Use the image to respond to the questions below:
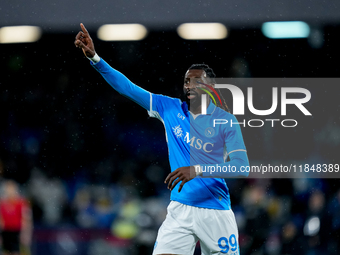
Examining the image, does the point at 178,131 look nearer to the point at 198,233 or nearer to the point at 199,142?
the point at 199,142

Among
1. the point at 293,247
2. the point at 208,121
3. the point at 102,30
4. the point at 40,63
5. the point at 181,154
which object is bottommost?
the point at 293,247

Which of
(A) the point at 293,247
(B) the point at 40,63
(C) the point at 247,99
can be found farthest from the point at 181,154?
(B) the point at 40,63

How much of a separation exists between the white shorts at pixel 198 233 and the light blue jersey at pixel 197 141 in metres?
0.06

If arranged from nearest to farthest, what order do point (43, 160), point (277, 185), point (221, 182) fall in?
point (221, 182), point (277, 185), point (43, 160)

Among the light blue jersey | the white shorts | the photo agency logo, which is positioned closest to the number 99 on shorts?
the white shorts

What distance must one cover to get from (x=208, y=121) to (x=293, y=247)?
3.64m

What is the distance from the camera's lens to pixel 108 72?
110 inches

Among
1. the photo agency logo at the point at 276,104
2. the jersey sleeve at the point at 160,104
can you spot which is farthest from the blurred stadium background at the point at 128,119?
the jersey sleeve at the point at 160,104

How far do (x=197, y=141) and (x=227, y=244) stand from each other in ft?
2.18

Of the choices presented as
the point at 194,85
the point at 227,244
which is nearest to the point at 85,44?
the point at 194,85

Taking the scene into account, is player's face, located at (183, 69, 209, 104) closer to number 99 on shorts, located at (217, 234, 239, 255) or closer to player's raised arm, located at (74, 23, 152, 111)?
player's raised arm, located at (74, 23, 152, 111)

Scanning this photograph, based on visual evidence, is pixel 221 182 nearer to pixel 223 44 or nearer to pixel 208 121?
pixel 208 121

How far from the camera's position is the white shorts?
256cm

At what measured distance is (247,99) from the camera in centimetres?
805
